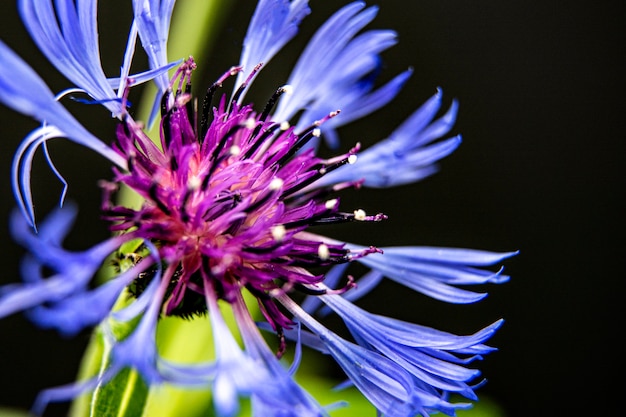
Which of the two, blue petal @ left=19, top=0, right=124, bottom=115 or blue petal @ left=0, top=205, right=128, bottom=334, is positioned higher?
blue petal @ left=19, top=0, right=124, bottom=115

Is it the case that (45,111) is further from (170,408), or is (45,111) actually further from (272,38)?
(170,408)

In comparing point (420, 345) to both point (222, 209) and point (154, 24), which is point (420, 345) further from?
point (154, 24)

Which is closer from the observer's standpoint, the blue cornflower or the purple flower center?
the blue cornflower

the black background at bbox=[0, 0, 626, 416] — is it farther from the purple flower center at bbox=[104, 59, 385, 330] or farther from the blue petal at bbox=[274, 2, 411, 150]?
the purple flower center at bbox=[104, 59, 385, 330]

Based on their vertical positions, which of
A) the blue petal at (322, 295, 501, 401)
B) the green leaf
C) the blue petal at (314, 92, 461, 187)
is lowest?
the green leaf

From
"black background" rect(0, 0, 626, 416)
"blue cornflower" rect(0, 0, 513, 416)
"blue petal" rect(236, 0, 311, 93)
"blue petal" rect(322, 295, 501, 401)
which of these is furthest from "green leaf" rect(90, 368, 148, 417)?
"black background" rect(0, 0, 626, 416)

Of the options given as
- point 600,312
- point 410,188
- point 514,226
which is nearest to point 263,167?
point 410,188

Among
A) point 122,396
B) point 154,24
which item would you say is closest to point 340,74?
point 154,24
